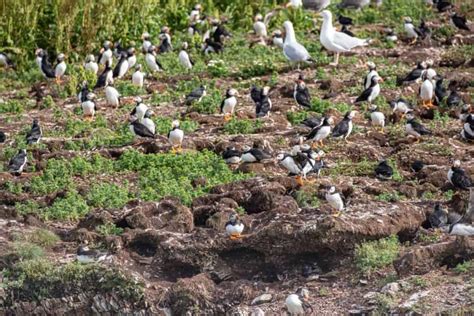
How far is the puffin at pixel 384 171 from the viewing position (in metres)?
17.2

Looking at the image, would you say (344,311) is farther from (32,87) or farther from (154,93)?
(32,87)

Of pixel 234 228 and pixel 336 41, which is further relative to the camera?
pixel 336 41

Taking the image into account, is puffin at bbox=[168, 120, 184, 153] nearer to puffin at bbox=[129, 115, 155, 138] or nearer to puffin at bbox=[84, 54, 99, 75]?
puffin at bbox=[129, 115, 155, 138]

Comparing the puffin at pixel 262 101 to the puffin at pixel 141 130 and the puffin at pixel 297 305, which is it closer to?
the puffin at pixel 141 130

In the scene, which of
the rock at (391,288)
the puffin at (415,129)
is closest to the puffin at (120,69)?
the puffin at (415,129)

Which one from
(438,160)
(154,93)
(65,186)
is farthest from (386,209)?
(154,93)

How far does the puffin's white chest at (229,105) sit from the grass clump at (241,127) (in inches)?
20.9

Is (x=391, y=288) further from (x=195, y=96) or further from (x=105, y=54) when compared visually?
(x=105, y=54)

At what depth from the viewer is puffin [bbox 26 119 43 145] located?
19.1 m

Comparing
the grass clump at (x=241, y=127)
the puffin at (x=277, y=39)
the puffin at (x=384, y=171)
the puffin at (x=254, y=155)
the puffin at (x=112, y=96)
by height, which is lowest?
the puffin at (x=277, y=39)

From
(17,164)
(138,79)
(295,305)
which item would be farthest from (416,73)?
(295,305)

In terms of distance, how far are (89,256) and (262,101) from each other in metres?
6.18

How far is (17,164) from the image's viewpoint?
1792cm

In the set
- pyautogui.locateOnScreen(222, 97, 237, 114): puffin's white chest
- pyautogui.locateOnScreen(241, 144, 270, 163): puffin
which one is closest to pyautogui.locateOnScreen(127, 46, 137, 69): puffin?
pyautogui.locateOnScreen(222, 97, 237, 114): puffin's white chest
